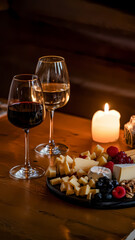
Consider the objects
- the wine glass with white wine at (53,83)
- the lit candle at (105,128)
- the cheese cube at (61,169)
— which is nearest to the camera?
the cheese cube at (61,169)

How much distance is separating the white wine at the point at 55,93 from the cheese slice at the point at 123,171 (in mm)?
333

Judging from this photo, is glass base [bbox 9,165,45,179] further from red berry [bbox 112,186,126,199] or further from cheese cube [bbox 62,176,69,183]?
red berry [bbox 112,186,126,199]

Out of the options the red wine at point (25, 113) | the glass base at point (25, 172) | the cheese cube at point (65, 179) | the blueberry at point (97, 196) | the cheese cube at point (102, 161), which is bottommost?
the glass base at point (25, 172)

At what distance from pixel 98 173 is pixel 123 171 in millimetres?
69

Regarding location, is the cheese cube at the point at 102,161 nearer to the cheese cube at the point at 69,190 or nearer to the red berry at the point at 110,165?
the red berry at the point at 110,165

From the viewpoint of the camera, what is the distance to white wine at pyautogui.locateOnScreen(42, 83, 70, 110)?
118 centimetres

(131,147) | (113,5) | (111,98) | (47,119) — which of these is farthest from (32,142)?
(113,5)

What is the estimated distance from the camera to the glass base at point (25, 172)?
1043mm

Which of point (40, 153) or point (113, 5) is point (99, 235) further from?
point (113, 5)

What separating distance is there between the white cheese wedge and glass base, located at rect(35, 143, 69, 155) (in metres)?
0.27

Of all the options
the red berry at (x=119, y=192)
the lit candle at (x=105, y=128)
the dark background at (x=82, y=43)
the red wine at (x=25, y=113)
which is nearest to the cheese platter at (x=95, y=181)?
the red berry at (x=119, y=192)

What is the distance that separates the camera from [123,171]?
953 mm

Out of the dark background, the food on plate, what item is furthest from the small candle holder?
the dark background

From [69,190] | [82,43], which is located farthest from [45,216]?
[82,43]
